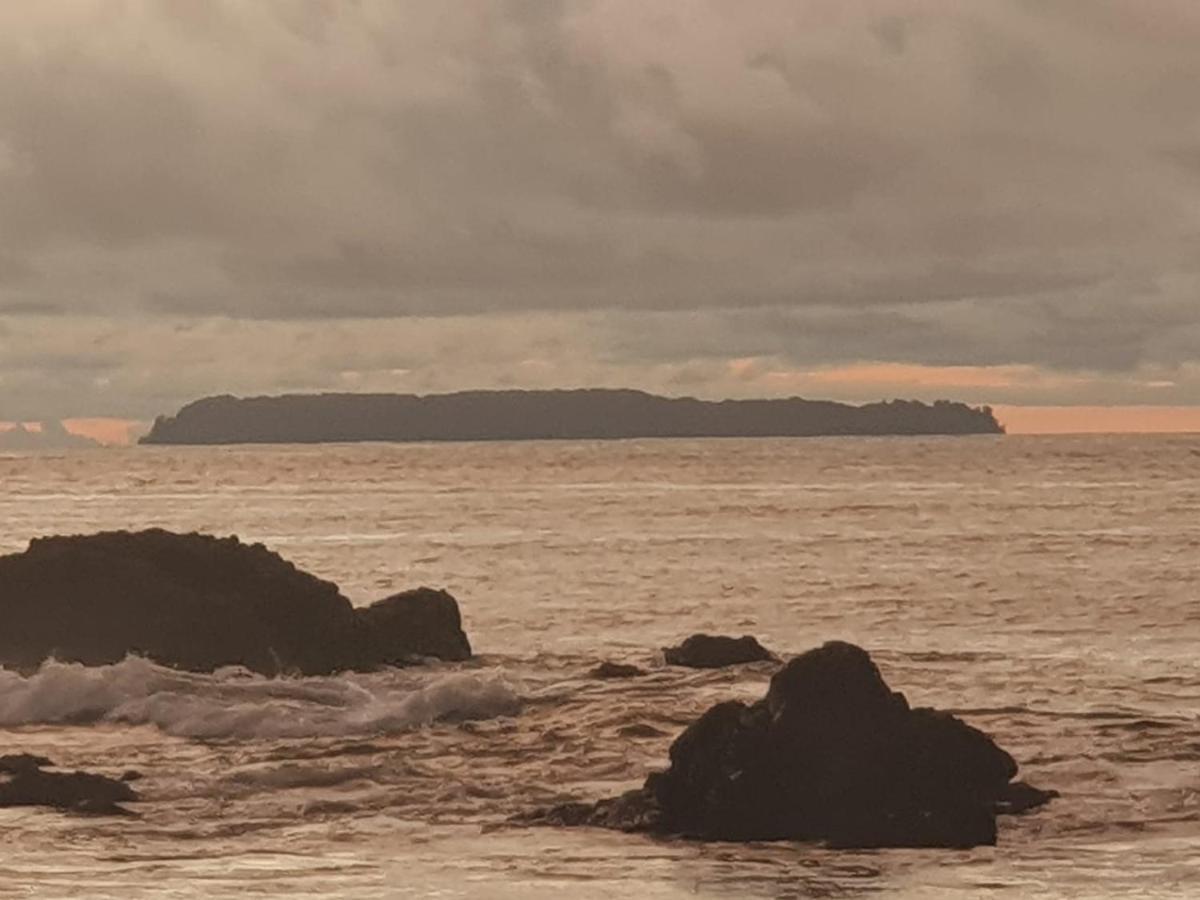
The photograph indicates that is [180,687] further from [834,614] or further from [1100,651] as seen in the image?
[834,614]

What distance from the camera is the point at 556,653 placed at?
4481 centimetres

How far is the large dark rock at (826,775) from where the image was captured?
21.4m

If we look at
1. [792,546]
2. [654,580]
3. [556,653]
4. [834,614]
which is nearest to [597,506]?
[792,546]

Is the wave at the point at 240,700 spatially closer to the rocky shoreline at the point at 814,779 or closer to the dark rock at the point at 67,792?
the rocky shoreline at the point at 814,779

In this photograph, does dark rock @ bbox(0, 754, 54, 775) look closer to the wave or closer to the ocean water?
the ocean water

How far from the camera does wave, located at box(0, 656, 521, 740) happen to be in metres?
29.8

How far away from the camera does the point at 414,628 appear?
127 ft

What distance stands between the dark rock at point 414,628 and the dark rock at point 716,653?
3.93 meters

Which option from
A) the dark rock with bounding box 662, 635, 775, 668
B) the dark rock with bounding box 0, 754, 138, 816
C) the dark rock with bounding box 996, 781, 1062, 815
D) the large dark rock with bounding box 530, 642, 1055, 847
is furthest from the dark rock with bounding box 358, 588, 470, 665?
the dark rock with bounding box 996, 781, 1062, 815

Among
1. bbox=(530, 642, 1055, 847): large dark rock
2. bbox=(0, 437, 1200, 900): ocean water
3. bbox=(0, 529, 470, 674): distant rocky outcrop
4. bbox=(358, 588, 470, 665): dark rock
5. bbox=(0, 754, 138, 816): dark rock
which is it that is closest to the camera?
bbox=(0, 437, 1200, 900): ocean water

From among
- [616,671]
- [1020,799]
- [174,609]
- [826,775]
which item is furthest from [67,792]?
[616,671]

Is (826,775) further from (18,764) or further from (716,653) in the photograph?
(716,653)

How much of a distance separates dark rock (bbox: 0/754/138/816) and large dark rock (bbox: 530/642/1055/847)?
4371mm

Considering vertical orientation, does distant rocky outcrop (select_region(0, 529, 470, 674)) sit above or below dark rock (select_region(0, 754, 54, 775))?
above
